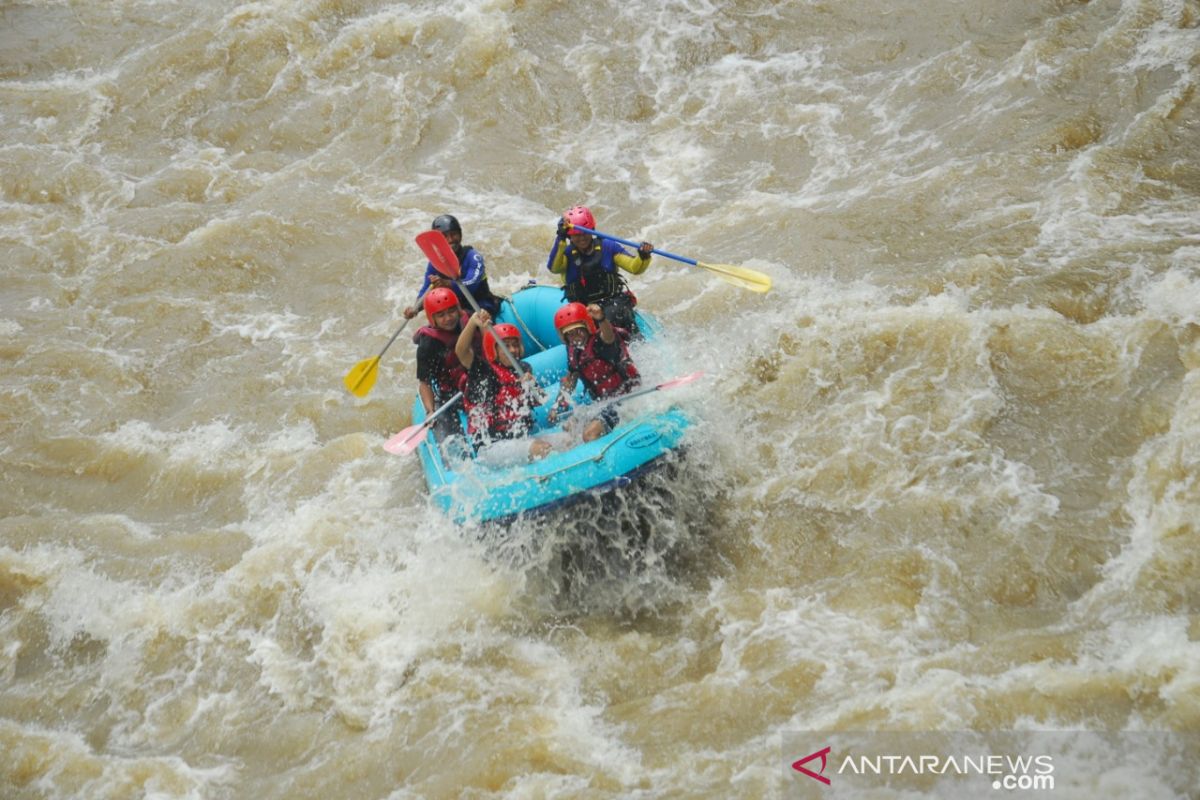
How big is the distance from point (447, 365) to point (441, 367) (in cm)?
4

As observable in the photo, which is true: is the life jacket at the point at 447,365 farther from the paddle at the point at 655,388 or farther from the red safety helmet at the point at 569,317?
the paddle at the point at 655,388

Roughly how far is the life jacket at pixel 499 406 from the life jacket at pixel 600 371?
340mm

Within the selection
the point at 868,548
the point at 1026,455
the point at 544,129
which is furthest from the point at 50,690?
the point at 544,129

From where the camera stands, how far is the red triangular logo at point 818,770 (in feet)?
12.5

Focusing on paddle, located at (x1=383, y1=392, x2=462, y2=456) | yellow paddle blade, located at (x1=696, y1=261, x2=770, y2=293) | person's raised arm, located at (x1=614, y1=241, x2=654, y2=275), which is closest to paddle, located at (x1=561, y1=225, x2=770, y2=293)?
yellow paddle blade, located at (x1=696, y1=261, x2=770, y2=293)

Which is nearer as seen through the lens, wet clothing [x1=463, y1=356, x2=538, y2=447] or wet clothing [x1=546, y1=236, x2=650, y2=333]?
wet clothing [x1=463, y1=356, x2=538, y2=447]

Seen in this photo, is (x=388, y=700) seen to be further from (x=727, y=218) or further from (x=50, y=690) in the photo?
(x=727, y=218)

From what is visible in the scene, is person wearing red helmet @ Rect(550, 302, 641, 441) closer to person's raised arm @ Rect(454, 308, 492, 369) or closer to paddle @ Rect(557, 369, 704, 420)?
paddle @ Rect(557, 369, 704, 420)

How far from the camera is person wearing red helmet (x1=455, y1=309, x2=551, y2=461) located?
5391 mm

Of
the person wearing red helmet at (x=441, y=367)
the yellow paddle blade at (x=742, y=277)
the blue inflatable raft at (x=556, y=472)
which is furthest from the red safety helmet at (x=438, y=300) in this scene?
the yellow paddle blade at (x=742, y=277)

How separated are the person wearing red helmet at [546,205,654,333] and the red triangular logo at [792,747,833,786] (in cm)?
277

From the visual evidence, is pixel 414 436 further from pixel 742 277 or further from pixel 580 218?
pixel 742 277

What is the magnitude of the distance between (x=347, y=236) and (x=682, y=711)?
19.7ft

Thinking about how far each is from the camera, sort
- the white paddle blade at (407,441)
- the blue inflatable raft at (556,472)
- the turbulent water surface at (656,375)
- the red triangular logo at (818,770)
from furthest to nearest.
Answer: the white paddle blade at (407,441) → the blue inflatable raft at (556,472) → the turbulent water surface at (656,375) → the red triangular logo at (818,770)
